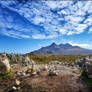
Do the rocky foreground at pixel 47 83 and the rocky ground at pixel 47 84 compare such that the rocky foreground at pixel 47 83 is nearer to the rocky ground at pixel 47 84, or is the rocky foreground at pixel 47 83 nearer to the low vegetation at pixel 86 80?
the rocky ground at pixel 47 84

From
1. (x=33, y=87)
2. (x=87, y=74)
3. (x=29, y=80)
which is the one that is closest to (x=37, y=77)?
(x=29, y=80)

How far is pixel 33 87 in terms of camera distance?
11.0 m

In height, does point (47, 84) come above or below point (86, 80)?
below

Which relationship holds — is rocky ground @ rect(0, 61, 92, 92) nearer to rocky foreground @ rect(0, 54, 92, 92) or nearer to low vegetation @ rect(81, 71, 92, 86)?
rocky foreground @ rect(0, 54, 92, 92)

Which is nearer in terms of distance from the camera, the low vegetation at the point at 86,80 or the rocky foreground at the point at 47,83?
the rocky foreground at the point at 47,83

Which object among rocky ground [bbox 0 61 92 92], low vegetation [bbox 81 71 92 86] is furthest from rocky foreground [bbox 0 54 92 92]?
low vegetation [bbox 81 71 92 86]

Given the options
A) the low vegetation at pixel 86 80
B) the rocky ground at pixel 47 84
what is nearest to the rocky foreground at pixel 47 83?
the rocky ground at pixel 47 84

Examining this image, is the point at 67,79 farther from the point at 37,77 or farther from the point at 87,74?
the point at 37,77

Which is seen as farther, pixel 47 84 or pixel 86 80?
pixel 86 80

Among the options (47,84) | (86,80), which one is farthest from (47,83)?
(86,80)

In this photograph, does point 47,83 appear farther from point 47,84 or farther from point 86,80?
point 86,80

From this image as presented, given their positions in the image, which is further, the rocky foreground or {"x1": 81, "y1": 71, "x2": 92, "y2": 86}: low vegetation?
{"x1": 81, "y1": 71, "x2": 92, "y2": 86}: low vegetation

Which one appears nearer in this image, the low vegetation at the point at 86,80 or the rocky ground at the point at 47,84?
the rocky ground at the point at 47,84

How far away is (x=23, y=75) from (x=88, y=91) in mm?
6620
